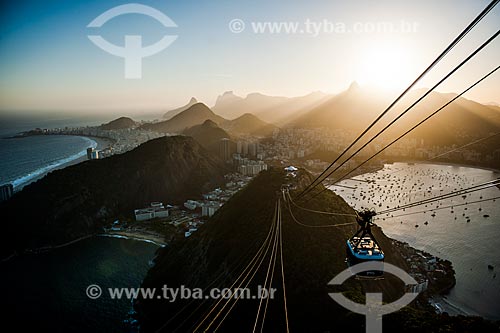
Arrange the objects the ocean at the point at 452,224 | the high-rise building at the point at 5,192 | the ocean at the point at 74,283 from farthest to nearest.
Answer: the high-rise building at the point at 5,192 → the ocean at the point at 452,224 → the ocean at the point at 74,283

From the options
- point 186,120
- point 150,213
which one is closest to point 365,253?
point 150,213

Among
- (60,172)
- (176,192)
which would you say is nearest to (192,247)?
(176,192)

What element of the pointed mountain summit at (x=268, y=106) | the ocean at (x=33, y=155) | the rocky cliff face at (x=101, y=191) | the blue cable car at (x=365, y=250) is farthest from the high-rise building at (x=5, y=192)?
the pointed mountain summit at (x=268, y=106)

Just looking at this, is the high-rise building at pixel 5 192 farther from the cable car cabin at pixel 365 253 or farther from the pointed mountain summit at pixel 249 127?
the pointed mountain summit at pixel 249 127

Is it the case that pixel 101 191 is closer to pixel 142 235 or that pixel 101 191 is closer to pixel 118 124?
pixel 142 235

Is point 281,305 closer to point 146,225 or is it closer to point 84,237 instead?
point 146,225

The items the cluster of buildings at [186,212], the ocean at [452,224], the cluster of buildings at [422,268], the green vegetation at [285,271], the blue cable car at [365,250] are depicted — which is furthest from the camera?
the cluster of buildings at [186,212]
